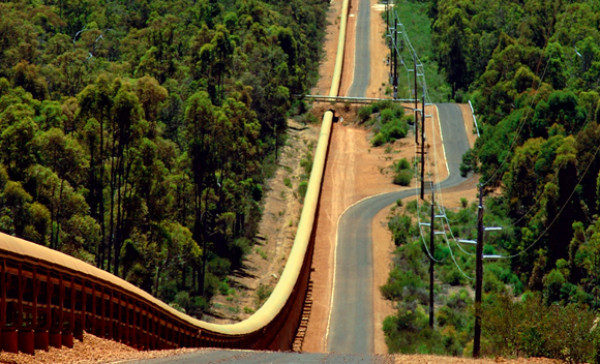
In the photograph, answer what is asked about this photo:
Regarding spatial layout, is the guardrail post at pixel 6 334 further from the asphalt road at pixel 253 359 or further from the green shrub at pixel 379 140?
the green shrub at pixel 379 140

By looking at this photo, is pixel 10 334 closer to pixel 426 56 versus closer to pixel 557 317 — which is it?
pixel 557 317

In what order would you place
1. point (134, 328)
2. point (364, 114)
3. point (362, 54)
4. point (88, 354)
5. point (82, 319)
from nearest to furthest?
point (88, 354) < point (82, 319) < point (134, 328) < point (364, 114) < point (362, 54)

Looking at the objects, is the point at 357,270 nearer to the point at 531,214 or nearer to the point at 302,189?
the point at 531,214

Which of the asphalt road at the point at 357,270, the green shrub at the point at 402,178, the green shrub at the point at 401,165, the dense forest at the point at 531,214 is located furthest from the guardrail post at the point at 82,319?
the green shrub at the point at 401,165

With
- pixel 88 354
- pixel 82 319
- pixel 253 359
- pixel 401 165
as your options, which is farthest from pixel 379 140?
pixel 88 354

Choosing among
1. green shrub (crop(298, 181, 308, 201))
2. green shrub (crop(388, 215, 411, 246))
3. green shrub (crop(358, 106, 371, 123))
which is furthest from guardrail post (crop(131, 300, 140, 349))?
green shrub (crop(358, 106, 371, 123))
